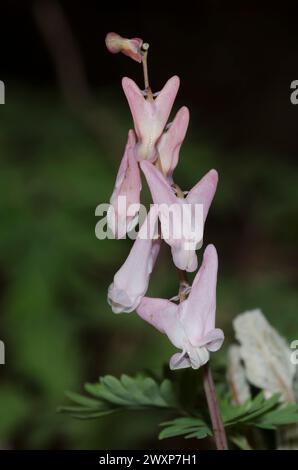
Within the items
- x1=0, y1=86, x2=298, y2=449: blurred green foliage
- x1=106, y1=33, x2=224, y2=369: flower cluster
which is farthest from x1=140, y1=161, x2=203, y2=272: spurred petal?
x1=0, y1=86, x2=298, y2=449: blurred green foliage

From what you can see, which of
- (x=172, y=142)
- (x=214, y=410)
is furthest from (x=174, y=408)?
(x=172, y=142)

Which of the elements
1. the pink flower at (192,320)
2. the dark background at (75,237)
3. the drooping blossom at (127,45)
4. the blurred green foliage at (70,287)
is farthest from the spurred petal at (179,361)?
the blurred green foliage at (70,287)

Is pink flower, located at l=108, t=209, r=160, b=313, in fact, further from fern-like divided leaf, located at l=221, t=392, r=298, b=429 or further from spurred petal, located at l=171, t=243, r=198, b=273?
fern-like divided leaf, located at l=221, t=392, r=298, b=429

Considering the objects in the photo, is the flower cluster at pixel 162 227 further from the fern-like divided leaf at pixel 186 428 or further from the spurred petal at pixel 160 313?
the fern-like divided leaf at pixel 186 428

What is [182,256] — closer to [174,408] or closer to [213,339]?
[213,339]
